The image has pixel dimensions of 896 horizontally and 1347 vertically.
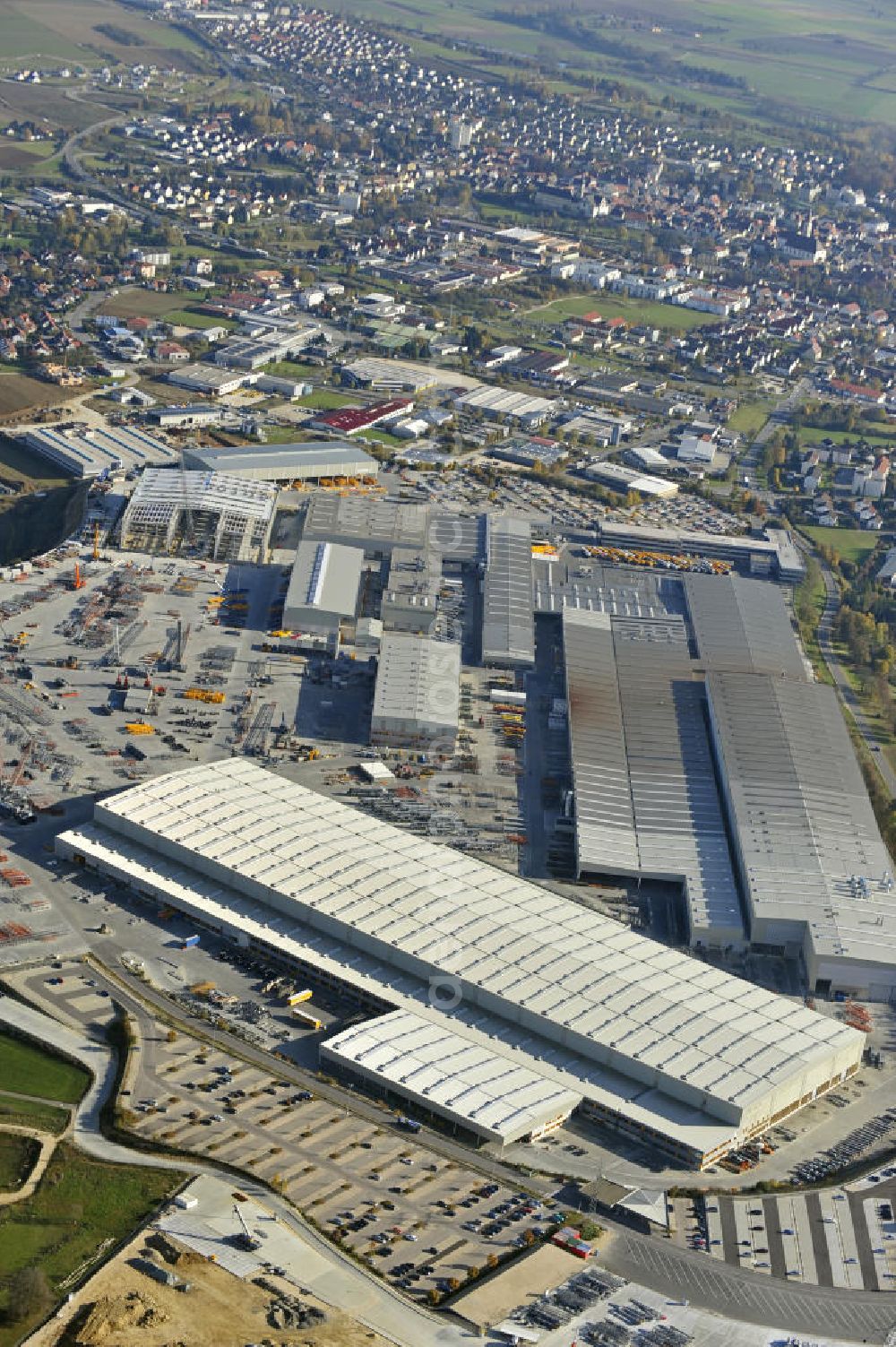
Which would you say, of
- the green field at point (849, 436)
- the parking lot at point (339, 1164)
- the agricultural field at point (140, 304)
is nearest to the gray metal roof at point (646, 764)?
the parking lot at point (339, 1164)

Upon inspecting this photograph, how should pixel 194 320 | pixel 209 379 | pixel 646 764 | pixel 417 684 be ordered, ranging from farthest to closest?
1. pixel 194 320
2. pixel 209 379
3. pixel 417 684
4. pixel 646 764

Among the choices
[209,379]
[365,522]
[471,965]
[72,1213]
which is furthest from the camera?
[209,379]

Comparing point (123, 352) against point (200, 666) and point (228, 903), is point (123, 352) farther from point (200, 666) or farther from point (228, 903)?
point (228, 903)

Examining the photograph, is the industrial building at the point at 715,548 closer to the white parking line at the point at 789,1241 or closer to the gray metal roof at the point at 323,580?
the gray metal roof at the point at 323,580

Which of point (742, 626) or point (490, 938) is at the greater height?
point (490, 938)

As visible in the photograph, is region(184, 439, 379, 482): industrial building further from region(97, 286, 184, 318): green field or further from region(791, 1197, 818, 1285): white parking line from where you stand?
region(791, 1197, 818, 1285): white parking line

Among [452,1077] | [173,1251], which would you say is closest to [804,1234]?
[452,1077]

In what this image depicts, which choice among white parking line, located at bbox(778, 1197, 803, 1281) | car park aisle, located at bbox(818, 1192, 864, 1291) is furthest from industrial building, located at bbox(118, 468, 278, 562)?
car park aisle, located at bbox(818, 1192, 864, 1291)

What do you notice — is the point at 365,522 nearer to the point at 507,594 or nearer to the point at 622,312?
the point at 507,594
